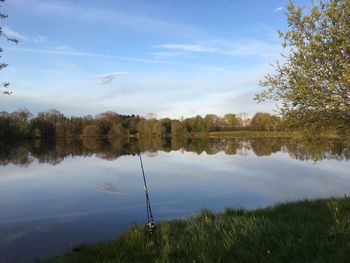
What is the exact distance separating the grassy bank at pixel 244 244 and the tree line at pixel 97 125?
7767cm

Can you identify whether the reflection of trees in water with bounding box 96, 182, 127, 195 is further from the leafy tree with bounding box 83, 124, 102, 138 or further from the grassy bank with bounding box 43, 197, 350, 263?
the leafy tree with bounding box 83, 124, 102, 138

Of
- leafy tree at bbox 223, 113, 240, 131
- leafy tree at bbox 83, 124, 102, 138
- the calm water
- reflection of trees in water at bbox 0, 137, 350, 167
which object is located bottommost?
the calm water

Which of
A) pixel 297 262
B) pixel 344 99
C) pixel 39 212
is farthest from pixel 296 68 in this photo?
pixel 39 212

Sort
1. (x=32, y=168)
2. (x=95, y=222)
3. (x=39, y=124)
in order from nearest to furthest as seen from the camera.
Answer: (x=95, y=222) < (x=32, y=168) < (x=39, y=124)

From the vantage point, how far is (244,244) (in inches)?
281

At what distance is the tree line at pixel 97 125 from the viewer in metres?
104

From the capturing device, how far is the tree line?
341ft

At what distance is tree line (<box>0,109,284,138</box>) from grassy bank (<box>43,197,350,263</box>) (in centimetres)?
7767

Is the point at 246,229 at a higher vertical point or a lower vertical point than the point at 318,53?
lower

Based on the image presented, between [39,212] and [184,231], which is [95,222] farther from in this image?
[184,231]

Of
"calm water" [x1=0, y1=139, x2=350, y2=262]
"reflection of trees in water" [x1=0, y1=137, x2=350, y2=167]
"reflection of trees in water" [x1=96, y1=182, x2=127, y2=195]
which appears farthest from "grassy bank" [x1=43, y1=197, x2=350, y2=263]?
"reflection of trees in water" [x1=96, y1=182, x2=127, y2=195]

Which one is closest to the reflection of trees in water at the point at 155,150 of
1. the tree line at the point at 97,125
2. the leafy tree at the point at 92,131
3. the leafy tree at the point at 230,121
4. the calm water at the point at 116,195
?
the calm water at the point at 116,195

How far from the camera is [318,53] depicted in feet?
41.2

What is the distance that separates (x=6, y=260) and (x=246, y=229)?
22.7 feet
